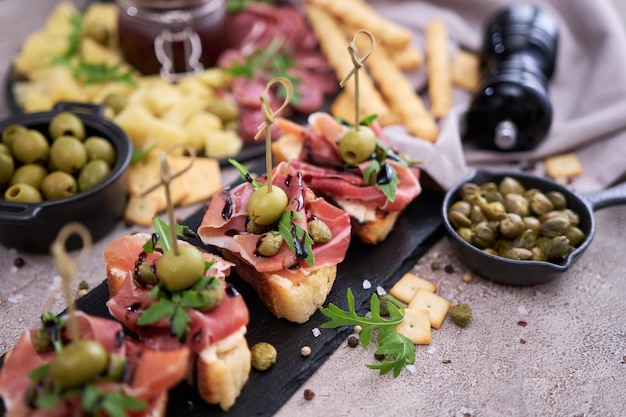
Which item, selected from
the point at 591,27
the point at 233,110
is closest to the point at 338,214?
the point at 233,110

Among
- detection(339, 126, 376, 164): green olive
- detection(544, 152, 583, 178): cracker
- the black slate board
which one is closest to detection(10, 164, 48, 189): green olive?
the black slate board

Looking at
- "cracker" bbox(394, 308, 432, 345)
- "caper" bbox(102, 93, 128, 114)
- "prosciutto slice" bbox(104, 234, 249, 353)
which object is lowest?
"cracker" bbox(394, 308, 432, 345)

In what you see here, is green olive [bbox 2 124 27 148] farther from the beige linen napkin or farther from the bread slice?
the beige linen napkin

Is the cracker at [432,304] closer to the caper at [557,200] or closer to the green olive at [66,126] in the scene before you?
the caper at [557,200]

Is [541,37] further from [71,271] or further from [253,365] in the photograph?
[71,271]

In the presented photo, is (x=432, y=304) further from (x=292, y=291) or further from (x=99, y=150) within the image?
(x=99, y=150)

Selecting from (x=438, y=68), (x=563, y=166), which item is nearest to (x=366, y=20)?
(x=438, y=68)
